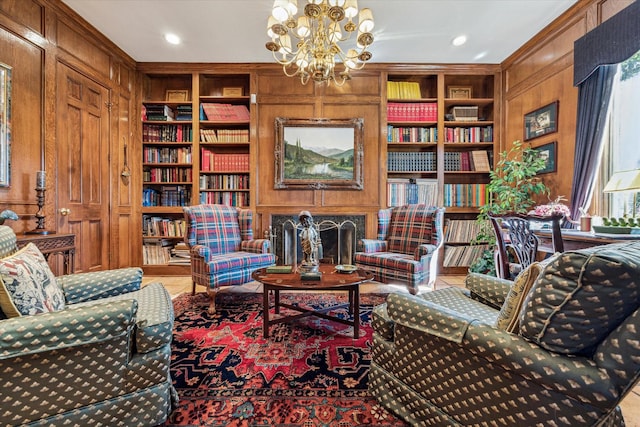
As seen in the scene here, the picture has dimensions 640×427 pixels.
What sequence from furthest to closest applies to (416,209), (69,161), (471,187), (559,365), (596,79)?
(471,187) < (416,209) < (69,161) < (596,79) < (559,365)

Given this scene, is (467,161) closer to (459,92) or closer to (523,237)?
(459,92)

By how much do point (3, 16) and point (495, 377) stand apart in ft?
13.3

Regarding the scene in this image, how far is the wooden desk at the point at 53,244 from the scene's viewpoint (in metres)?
2.16

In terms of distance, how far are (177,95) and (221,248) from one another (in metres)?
2.57

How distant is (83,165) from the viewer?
309cm

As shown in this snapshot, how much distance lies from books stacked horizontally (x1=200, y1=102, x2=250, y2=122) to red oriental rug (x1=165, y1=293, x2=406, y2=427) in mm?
2701

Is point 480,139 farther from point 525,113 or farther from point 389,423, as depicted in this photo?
point 389,423

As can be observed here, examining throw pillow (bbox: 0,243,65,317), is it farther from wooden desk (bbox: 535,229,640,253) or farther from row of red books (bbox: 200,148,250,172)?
wooden desk (bbox: 535,229,640,253)

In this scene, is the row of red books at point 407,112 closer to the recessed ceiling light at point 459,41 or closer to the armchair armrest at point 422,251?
the recessed ceiling light at point 459,41

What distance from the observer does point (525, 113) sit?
Result: 11.4 feet

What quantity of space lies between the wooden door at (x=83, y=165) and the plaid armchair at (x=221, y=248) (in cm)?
121

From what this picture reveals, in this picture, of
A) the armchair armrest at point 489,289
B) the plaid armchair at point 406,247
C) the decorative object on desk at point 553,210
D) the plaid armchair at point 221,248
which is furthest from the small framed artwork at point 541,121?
the plaid armchair at point 221,248

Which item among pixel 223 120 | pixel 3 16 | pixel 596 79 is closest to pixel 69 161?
pixel 3 16

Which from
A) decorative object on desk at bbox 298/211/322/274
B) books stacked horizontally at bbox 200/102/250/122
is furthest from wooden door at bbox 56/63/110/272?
decorative object on desk at bbox 298/211/322/274
